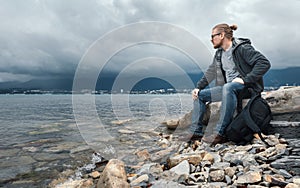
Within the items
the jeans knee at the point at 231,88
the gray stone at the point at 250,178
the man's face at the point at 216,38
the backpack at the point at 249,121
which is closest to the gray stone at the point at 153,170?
the gray stone at the point at 250,178

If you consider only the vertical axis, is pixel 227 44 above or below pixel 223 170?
above

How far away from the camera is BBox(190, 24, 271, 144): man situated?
375cm

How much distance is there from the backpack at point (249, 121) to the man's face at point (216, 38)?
1.22 metres

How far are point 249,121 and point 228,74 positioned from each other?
3.58 feet

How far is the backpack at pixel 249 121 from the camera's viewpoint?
369 centimetres

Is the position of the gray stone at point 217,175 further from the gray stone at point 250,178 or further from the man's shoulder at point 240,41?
the man's shoulder at point 240,41

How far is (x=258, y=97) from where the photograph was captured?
12.6 feet

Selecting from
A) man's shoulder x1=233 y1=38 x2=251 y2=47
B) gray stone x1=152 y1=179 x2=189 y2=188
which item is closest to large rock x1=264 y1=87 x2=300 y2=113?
man's shoulder x1=233 y1=38 x2=251 y2=47

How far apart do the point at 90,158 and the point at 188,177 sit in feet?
8.81

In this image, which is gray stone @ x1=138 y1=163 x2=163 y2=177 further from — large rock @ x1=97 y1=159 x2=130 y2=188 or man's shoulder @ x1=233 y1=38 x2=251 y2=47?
man's shoulder @ x1=233 y1=38 x2=251 y2=47

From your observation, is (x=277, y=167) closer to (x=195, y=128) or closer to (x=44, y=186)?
(x=195, y=128)

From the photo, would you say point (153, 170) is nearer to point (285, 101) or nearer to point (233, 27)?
point (233, 27)

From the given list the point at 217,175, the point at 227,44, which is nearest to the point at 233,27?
the point at 227,44

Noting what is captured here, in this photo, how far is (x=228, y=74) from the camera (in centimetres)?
430
